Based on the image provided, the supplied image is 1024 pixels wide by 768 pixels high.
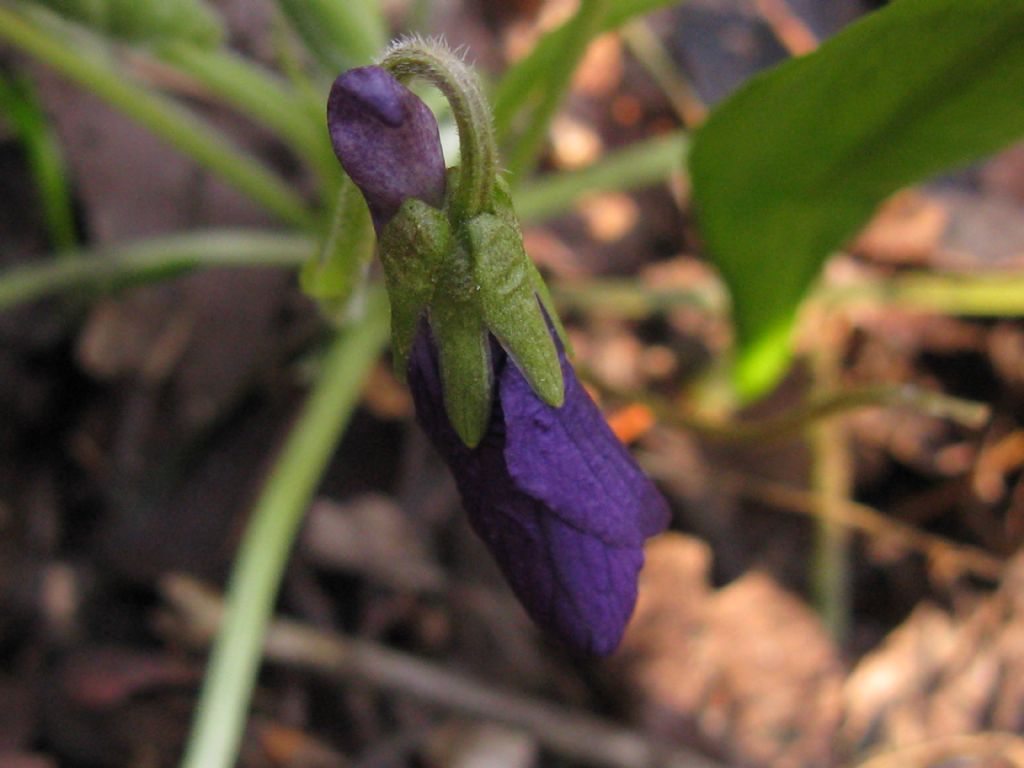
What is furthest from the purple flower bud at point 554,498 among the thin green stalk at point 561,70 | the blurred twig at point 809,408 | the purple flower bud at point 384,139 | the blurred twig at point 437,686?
the blurred twig at point 437,686

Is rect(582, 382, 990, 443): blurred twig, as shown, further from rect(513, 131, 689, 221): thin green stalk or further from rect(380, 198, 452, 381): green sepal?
rect(380, 198, 452, 381): green sepal

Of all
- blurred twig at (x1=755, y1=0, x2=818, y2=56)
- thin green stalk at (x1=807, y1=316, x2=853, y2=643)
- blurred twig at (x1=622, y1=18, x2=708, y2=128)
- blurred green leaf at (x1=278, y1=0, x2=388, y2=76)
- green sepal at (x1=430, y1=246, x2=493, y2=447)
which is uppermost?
blurred twig at (x1=622, y1=18, x2=708, y2=128)

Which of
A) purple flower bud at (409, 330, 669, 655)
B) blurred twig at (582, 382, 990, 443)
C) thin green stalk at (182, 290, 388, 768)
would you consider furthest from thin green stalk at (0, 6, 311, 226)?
purple flower bud at (409, 330, 669, 655)

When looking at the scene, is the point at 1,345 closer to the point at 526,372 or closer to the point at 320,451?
the point at 320,451

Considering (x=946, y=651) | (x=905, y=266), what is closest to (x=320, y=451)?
(x=946, y=651)

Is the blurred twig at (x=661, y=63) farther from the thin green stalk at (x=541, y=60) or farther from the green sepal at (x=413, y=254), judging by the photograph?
the green sepal at (x=413, y=254)
